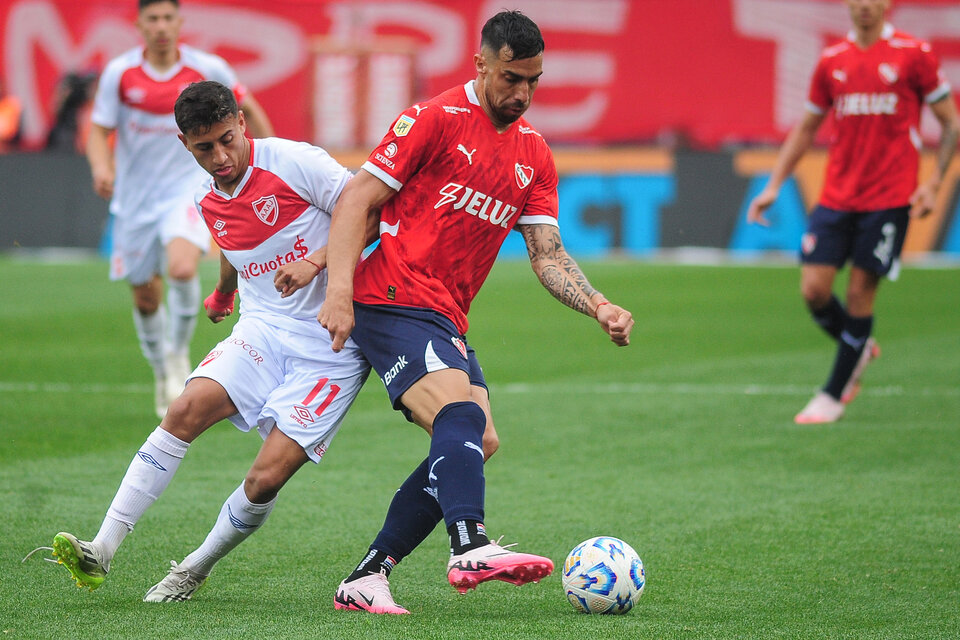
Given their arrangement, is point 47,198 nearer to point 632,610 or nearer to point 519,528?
point 519,528

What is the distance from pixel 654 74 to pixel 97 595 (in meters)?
22.7

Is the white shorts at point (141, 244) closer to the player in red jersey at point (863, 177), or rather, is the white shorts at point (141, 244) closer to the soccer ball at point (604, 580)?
the player in red jersey at point (863, 177)

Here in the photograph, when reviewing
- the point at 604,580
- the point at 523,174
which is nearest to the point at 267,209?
the point at 523,174

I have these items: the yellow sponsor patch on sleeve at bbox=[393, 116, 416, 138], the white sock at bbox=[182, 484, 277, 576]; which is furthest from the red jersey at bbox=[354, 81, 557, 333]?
the white sock at bbox=[182, 484, 277, 576]

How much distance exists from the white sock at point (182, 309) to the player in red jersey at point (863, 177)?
11.4ft

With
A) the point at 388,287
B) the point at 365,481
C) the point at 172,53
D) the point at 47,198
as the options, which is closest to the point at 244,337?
the point at 388,287

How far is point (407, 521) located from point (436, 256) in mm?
874

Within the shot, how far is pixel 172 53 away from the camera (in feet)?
26.6

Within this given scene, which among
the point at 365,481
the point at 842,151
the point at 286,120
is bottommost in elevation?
the point at 286,120

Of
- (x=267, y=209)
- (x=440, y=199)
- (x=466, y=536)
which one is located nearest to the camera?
(x=466, y=536)

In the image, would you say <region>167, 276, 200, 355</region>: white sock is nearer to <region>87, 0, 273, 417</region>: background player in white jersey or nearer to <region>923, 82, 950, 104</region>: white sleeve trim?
<region>87, 0, 273, 417</region>: background player in white jersey

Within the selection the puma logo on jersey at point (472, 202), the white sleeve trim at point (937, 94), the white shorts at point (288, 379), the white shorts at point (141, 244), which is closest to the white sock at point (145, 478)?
the white shorts at point (288, 379)

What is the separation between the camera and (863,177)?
8.01 metres

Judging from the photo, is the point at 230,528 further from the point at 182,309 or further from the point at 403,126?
the point at 182,309
